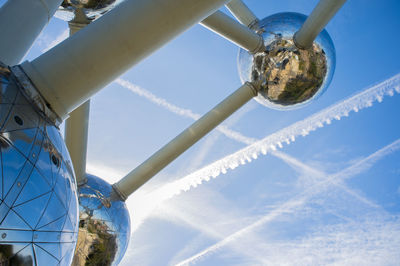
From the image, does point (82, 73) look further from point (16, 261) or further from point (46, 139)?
point (16, 261)

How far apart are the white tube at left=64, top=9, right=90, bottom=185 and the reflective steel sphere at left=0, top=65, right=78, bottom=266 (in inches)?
124

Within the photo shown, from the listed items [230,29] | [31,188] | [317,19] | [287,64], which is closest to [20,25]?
[31,188]

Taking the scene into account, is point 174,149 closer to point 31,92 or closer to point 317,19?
point 317,19

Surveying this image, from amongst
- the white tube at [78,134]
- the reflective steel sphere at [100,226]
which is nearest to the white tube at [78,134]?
the white tube at [78,134]

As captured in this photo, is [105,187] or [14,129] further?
[105,187]

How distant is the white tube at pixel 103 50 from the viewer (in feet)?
7.24

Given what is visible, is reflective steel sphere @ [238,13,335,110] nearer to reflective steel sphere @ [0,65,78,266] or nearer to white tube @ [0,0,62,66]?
white tube @ [0,0,62,66]

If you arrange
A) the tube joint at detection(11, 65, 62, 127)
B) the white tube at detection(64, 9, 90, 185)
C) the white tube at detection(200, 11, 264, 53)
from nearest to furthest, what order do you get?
the tube joint at detection(11, 65, 62, 127) → the white tube at detection(64, 9, 90, 185) → the white tube at detection(200, 11, 264, 53)

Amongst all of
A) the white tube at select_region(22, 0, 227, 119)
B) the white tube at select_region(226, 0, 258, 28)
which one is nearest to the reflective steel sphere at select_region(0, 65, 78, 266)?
the white tube at select_region(22, 0, 227, 119)

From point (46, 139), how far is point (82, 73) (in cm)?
48

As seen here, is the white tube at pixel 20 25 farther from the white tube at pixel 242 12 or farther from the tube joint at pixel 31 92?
the white tube at pixel 242 12

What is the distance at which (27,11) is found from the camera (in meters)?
3.10

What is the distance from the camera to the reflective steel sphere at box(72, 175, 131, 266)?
5.09 metres

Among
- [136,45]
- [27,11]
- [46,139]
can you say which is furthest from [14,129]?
[27,11]
